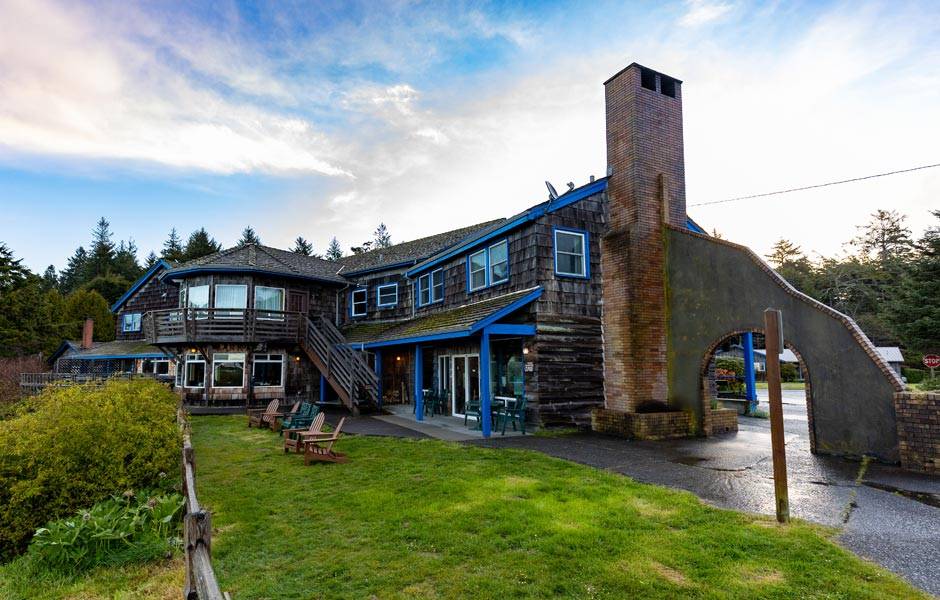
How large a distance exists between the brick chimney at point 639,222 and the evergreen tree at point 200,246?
5059 cm

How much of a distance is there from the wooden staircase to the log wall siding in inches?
403

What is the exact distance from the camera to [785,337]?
10281mm

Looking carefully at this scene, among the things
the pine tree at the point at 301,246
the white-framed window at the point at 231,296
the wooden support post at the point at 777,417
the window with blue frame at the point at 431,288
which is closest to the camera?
the wooden support post at the point at 777,417

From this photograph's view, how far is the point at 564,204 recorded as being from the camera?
44.3 feet

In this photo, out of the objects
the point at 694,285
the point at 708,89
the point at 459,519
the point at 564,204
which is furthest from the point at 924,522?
the point at 708,89

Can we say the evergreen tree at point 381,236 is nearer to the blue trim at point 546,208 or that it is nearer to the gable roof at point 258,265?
the gable roof at point 258,265

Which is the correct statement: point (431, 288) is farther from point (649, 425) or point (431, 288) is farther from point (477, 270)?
point (649, 425)

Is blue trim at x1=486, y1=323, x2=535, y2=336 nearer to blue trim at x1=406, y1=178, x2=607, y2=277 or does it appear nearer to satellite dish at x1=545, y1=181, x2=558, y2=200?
blue trim at x1=406, y1=178, x2=607, y2=277

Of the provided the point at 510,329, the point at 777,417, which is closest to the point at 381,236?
the point at 510,329

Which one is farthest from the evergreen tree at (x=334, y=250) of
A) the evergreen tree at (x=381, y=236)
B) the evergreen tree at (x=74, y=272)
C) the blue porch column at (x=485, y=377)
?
the blue porch column at (x=485, y=377)

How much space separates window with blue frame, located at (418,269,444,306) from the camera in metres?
18.4

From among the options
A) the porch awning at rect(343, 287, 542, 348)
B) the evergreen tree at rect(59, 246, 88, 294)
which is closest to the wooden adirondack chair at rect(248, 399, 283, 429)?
the porch awning at rect(343, 287, 542, 348)

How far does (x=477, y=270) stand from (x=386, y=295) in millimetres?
8380

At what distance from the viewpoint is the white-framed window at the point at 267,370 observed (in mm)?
21109
